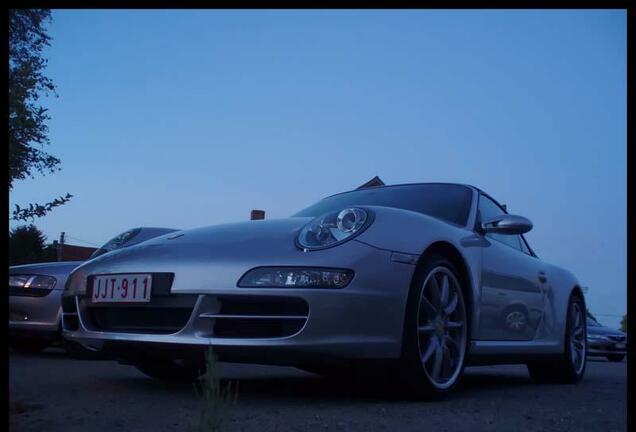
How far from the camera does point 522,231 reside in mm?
4363

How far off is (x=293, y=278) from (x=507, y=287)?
1895 mm

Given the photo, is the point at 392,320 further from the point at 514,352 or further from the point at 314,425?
the point at 514,352

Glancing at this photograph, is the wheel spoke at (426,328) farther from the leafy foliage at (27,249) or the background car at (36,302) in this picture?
the background car at (36,302)

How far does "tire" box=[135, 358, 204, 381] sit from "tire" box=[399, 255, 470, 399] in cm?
126

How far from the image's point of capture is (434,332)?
11.7 ft

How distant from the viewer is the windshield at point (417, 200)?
436 centimetres

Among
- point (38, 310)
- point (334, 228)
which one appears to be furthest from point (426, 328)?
point (38, 310)

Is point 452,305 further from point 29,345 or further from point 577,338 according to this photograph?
point 29,345

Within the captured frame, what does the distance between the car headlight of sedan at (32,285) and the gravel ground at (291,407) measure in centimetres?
127

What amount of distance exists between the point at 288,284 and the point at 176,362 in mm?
1422

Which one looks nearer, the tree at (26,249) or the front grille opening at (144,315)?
the front grille opening at (144,315)

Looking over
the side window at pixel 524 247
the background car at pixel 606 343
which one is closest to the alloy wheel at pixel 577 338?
the side window at pixel 524 247
